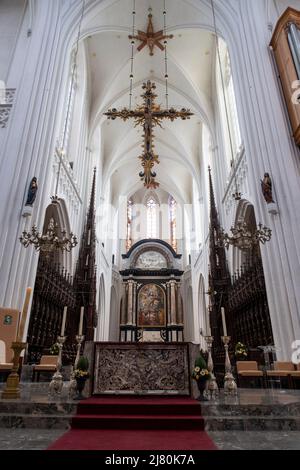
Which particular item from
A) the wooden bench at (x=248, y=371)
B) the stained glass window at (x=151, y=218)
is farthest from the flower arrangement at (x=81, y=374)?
the stained glass window at (x=151, y=218)

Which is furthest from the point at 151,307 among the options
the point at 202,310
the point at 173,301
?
the point at 202,310

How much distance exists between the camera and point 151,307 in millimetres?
21109

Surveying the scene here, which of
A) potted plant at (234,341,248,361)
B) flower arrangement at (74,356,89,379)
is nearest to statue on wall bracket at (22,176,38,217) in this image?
flower arrangement at (74,356,89,379)

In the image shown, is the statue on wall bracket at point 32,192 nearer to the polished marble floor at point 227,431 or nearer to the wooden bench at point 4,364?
the wooden bench at point 4,364

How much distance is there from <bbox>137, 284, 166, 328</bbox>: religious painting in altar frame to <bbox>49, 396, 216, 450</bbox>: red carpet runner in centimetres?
1709

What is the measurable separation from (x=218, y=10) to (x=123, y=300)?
1672 cm

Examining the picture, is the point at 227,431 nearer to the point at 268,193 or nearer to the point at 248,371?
the point at 248,371

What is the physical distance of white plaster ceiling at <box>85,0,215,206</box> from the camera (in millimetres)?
12383

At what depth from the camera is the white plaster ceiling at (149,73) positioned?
12.4 meters

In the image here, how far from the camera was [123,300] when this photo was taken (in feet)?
69.8

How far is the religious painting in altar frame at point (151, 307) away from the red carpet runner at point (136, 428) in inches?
673

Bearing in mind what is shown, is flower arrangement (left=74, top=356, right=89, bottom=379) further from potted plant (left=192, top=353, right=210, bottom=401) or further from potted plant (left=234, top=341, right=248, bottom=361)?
potted plant (left=234, top=341, right=248, bottom=361)

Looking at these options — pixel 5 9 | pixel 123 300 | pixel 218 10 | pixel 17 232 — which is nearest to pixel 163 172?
pixel 123 300

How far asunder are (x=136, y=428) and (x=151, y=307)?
18.1 m
